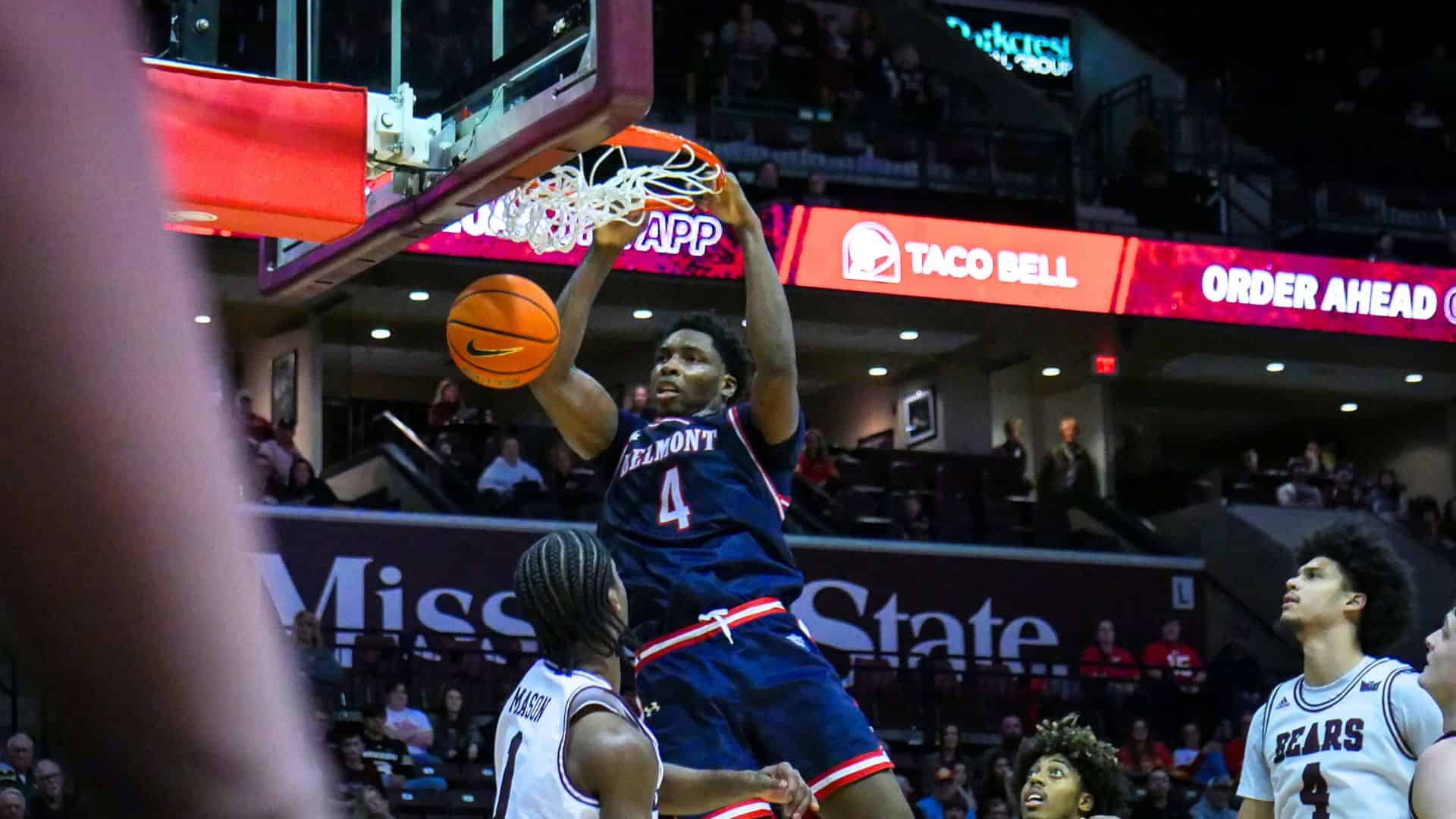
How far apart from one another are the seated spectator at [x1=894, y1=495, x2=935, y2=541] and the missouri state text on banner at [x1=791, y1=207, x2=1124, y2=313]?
1.92 meters

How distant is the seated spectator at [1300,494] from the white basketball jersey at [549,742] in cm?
1805

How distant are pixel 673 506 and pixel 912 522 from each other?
13.0m

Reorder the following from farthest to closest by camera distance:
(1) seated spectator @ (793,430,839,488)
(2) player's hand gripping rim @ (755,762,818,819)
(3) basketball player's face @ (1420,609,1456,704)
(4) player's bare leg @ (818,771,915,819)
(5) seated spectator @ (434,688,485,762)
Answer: (1) seated spectator @ (793,430,839,488) < (5) seated spectator @ (434,688,485,762) < (4) player's bare leg @ (818,771,915,819) < (3) basketball player's face @ (1420,609,1456,704) < (2) player's hand gripping rim @ (755,762,818,819)

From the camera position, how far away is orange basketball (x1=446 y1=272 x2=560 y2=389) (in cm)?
539

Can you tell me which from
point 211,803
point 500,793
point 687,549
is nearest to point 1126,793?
point 687,549

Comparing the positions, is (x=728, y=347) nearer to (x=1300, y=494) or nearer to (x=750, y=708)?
(x=750, y=708)

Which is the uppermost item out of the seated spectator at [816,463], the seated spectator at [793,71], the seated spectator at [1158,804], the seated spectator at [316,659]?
the seated spectator at [793,71]

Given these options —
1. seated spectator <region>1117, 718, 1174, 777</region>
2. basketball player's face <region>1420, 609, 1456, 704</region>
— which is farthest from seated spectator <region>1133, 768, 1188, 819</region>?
basketball player's face <region>1420, 609, 1456, 704</region>

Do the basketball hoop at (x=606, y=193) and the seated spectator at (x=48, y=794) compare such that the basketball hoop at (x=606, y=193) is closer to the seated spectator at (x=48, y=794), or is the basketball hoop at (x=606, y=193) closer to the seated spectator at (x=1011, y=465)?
the seated spectator at (x=48, y=794)

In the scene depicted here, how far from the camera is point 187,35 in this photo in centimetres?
600

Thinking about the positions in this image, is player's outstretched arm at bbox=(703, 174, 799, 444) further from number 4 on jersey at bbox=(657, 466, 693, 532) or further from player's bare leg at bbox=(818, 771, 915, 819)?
player's bare leg at bbox=(818, 771, 915, 819)

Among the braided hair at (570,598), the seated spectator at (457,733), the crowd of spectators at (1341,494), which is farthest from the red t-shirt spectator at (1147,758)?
the braided hair at (570,598)

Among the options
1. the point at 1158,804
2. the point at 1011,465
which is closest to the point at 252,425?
the point at 1158,804

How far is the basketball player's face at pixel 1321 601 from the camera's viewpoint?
5.70 m
